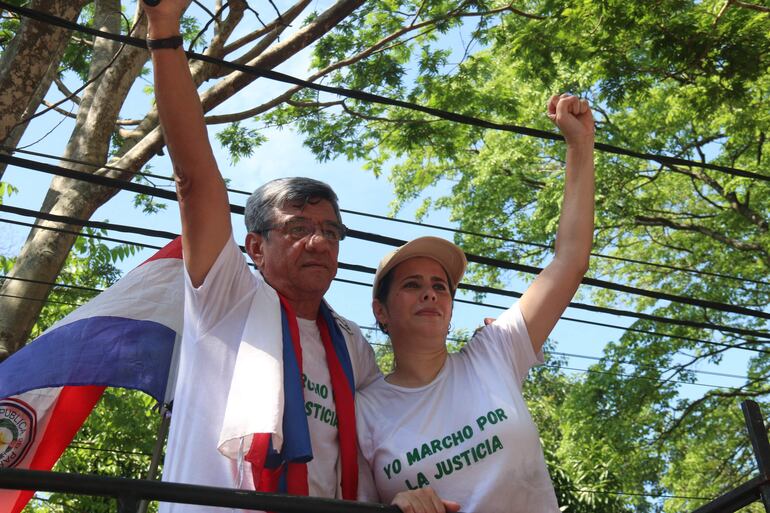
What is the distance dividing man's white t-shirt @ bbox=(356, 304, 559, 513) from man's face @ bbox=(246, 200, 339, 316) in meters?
0.37

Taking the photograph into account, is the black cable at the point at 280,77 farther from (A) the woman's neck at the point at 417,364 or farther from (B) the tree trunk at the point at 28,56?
(A) the woman's neck at the point at 417,364

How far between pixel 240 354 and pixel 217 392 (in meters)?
0.12

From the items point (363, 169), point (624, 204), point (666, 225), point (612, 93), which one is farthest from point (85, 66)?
point (666, 225)

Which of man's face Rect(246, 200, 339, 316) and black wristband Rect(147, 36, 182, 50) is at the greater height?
black wristband Rect(147, 36, 182, 50)

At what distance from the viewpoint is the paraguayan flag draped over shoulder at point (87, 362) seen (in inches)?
117

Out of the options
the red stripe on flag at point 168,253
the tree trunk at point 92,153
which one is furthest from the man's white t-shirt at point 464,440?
the tree trunk at point 92,153

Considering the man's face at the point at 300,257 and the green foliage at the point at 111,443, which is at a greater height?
the green foliage at the point at 111,443

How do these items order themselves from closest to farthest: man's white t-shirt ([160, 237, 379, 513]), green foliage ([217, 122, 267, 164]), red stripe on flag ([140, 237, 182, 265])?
man's white t-shirt ([160, 237, 379, 513])
red stripe on flag ([140, 237, 182, 265])
green foliage ([217, 122, 267, 164])

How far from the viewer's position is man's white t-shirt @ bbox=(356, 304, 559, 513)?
2225 millimetres

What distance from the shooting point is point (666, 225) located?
12.7m

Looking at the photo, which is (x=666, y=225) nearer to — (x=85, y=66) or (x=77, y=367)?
(x=85, y=66)

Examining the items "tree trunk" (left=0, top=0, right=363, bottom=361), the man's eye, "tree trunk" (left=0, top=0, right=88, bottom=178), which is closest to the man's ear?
the man's eye

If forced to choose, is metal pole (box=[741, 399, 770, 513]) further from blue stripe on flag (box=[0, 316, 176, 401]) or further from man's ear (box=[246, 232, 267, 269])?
blue stripe on flag (box=[0, 316, 176, 401])

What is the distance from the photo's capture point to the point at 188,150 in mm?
2225
